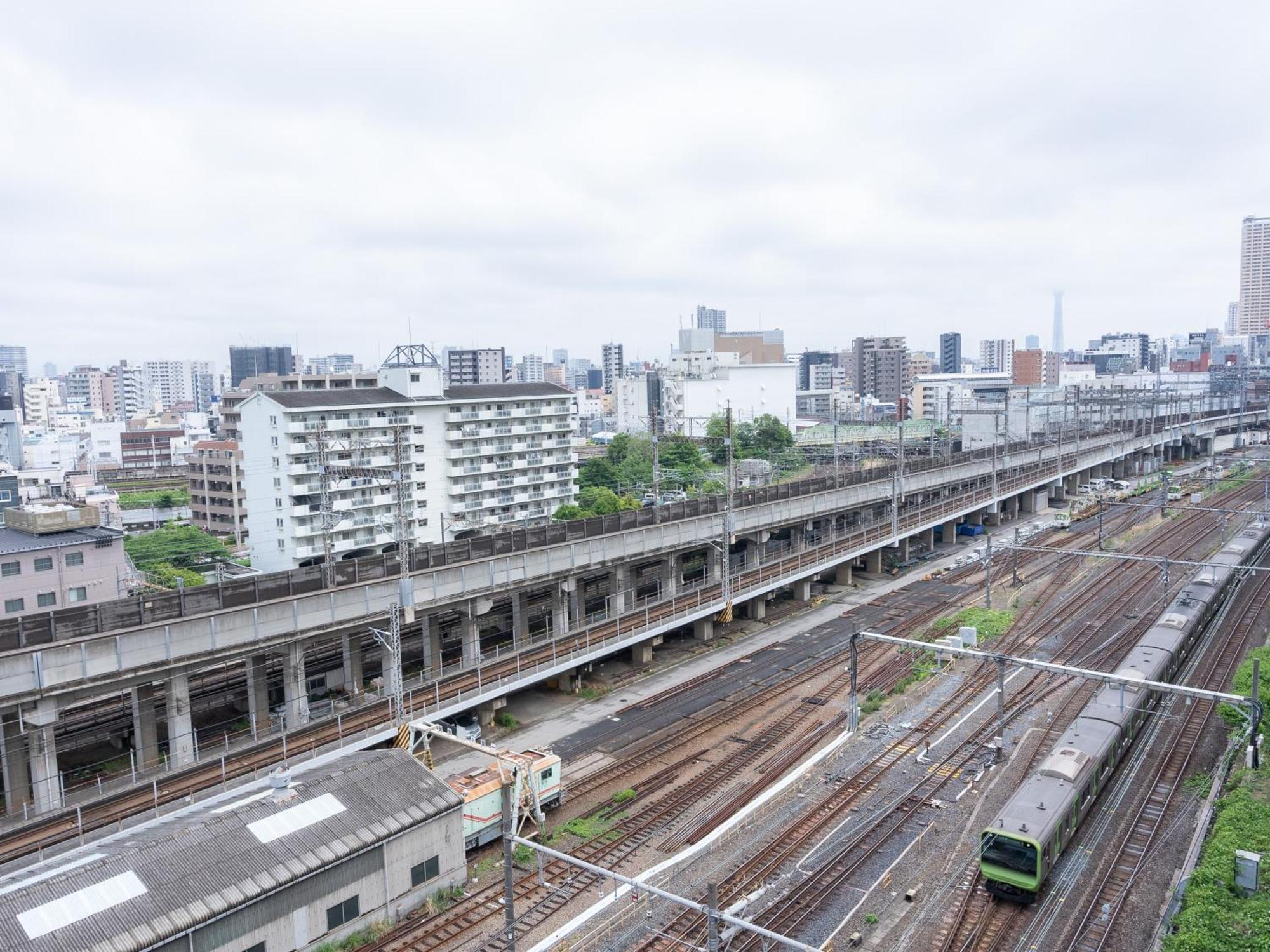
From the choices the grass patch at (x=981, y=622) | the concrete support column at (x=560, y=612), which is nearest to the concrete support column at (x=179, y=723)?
the concrete support column at (x=560, y=612)

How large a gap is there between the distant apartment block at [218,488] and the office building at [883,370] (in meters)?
118

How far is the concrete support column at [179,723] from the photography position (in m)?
20.3

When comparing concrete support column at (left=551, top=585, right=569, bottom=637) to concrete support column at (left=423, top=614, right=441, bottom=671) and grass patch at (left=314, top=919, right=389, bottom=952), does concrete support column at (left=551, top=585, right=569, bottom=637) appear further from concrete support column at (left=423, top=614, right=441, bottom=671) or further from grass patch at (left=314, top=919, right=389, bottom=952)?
grass patch at (left=314, top=919, right=389, bottom=952)

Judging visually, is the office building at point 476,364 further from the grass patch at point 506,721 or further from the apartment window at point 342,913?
the apartment window at point 342,913

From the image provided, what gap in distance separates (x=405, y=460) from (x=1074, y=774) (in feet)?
114

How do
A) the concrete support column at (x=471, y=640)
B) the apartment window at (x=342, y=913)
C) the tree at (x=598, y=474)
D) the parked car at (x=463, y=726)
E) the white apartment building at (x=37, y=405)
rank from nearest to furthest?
the apartment window at (x=342, y=913)
the parked car at (x=463, y=726)
the concrete support column at (x=471, y=640)
the tree at (x=598, y=474)
the white apartment building at (x=37, y=405)

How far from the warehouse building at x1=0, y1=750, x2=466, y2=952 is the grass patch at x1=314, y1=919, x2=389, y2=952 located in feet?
0.33

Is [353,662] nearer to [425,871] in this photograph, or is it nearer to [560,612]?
[560,612]

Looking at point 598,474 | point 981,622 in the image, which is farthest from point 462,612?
point 598,474

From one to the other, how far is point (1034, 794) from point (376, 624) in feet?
55.2

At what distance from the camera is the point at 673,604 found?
32844 mm

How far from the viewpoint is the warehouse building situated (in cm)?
1306

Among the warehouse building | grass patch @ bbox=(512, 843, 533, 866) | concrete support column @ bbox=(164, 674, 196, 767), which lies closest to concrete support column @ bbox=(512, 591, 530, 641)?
grass patch @ bbox=(512, 843, 533, 866)

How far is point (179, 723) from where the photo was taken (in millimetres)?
20359
